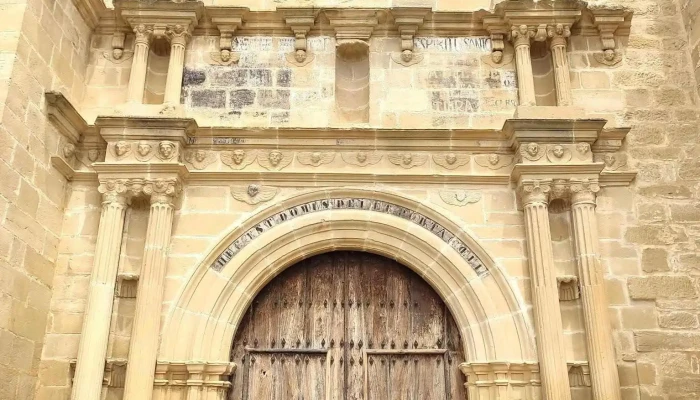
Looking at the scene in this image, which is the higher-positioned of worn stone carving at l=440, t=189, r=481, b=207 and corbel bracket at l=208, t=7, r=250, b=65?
corbel bracket at l=208, t=7, r=250, b=65

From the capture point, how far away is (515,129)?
636 centimetres

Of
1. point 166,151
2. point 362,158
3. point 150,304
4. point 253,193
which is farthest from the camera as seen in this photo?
point 362,158

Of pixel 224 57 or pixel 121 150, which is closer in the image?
pixel 121 150

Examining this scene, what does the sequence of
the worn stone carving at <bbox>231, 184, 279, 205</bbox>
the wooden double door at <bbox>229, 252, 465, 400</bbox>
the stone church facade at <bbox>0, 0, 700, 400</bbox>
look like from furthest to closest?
the worn stone carving at <bbox>231, 184, 279, 205</bbox> → the wooden double door at <bbox>229, 252, 465, 400</bbox> → the stone church facade at <bbox>0, 0, 700, 400</bbox>

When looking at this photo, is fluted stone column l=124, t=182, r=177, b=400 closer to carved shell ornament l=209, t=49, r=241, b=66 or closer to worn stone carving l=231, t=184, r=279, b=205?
worn stone carving l=231, t=184, r=279, b=205

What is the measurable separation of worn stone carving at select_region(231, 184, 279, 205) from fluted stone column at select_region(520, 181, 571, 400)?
2320 millimetres

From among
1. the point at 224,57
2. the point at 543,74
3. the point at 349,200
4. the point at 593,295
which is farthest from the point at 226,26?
the point at 593,295

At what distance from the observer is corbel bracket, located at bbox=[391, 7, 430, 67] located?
6.89 meters

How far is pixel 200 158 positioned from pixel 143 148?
529 millimetres

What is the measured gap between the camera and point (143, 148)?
6.31 m

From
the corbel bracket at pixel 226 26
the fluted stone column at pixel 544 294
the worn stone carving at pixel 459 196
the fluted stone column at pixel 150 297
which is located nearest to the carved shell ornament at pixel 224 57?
the corbel bracket at pixel 226 26

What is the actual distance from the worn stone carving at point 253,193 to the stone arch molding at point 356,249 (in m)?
0.13

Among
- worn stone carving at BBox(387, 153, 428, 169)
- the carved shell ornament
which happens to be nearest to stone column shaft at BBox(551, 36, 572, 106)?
worn stone carving at BBox(387, 153, 428, 169)

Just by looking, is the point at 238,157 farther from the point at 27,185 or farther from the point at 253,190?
the point at 27,185
